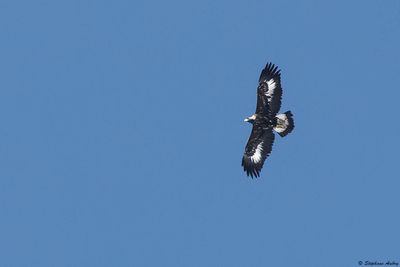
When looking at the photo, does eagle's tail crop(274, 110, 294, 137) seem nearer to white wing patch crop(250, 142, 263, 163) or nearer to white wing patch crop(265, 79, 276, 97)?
white wing patch crop(265, 79, 276, 97)

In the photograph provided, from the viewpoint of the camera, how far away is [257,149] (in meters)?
28.0

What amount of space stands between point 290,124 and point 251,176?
318 centimetres

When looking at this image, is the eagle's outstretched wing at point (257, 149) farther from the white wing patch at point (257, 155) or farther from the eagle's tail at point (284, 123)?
the eagle's tail at point (284, 123)

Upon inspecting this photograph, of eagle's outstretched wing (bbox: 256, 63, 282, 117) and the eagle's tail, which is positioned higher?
eagle's outstretched wing (bbox: 256, 63, 282, 117)

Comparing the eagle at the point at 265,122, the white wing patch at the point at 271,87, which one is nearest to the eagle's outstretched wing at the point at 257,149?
the eagle at the point at 265,122

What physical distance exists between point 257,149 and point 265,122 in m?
1.49

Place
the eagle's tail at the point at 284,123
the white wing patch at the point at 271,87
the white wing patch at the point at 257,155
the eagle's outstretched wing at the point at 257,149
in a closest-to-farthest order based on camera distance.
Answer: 1. the eagle's tail at the point at 284,123
2. the white wing patch at the point at 271,87
3. the eagle's outstretched wing at the point at 257,149
4. the white wing patch at the point at 257,155

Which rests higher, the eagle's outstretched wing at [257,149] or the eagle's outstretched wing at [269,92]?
the eagle's outstretched wing at [269,92]

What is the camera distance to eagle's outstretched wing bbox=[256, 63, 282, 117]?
2683 cm

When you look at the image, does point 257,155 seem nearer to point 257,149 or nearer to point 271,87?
point 257,149

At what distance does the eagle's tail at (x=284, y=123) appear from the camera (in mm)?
26578

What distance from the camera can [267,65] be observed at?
91.1ft

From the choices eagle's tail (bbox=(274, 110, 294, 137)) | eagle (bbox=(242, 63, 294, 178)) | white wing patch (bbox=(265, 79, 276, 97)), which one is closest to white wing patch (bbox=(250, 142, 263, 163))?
eagle (bbox=(242, 63, 294, 178))

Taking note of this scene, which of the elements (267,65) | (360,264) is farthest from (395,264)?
(267,65)
